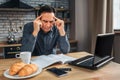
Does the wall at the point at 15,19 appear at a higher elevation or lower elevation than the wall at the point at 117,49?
higher

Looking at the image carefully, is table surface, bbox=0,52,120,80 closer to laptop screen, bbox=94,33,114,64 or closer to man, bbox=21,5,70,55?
laptop screen, bbox=94,33,114,64

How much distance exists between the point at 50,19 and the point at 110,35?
74 cm

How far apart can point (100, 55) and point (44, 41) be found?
82 centimetres

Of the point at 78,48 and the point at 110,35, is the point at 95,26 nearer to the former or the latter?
the point at 78,48

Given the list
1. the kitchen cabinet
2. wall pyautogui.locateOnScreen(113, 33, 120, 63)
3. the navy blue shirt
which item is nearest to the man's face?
the navy blue shirt

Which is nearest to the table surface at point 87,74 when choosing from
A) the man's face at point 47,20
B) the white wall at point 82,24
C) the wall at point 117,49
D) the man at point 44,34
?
the man at point 44,34

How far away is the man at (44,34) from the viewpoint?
1923mm

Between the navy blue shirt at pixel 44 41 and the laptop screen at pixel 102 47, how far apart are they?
2.27ft

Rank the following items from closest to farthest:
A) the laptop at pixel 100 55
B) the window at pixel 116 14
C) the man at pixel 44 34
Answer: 1. the laptop at pixel 100 55
2. the man at pixel 44 34
3. the window at pixel 116 14

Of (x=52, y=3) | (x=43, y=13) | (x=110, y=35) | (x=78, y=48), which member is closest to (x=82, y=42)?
(x=78, y=48)

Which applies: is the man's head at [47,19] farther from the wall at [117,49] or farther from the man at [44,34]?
the wall at [117,49]

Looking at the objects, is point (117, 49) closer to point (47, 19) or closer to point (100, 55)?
point (47, 19)

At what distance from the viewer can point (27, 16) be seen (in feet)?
12.3

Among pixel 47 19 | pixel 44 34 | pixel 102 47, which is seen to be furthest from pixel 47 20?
pixel 102 47
